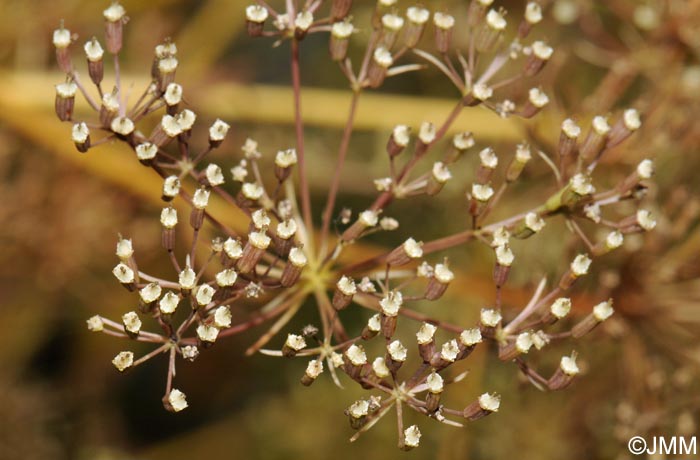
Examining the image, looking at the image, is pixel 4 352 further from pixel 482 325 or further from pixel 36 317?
pixel 482 325

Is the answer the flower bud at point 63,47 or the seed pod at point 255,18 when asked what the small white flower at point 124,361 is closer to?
→ the flower bud at point 63,47

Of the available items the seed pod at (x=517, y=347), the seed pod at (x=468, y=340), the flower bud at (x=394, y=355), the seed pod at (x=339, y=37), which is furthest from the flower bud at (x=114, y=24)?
the seed pod at (x=517, y=347)

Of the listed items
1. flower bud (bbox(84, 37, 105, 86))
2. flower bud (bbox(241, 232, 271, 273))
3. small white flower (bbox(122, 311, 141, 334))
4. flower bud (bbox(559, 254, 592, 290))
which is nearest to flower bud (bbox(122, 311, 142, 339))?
small white flower (bbox(122, 311, 141, 334))

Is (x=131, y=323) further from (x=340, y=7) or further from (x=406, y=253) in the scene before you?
(x=340, y=7)

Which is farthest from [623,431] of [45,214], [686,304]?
[45,214]

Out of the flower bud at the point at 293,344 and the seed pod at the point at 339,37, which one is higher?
the seed pod at the point at 339,37

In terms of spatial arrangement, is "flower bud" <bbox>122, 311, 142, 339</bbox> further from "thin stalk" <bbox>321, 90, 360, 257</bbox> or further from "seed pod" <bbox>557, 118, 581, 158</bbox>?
"seed pod" <bbox>557, 118, 581, 158</bbox>

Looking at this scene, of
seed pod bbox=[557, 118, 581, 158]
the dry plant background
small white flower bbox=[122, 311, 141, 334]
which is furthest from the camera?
the dry plant background
